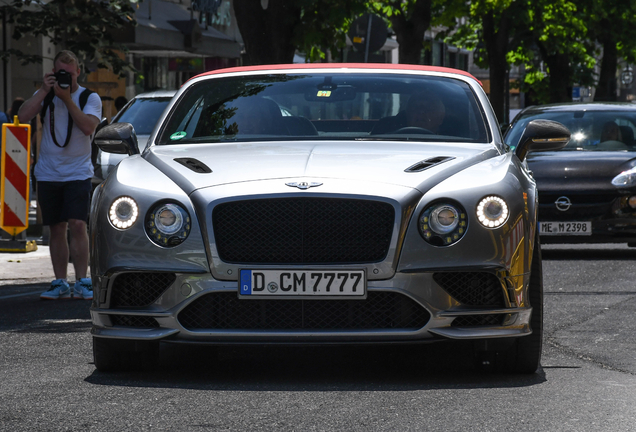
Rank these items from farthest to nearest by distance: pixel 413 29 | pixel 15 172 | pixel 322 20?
pixel 413 29 → pixel 322 20 → pixel 15 172

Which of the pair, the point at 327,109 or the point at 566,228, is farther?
the point at 566,228

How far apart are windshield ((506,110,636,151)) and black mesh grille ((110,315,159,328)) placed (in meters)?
8.06

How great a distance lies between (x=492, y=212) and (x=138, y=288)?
156 centimetres

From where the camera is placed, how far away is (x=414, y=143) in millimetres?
6250

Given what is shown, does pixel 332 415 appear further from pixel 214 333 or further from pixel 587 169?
pixel 587 169

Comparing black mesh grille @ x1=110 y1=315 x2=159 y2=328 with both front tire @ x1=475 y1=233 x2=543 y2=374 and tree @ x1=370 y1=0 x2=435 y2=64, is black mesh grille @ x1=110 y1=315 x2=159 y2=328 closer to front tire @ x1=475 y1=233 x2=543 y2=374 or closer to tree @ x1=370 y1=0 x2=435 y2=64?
front tire @ x1=475 y1=233 x2=543 y2=374

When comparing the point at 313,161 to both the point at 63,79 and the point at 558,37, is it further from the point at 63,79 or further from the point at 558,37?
the point at 558,37

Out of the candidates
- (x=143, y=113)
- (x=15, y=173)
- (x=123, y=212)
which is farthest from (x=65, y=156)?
(x=143, y=113)

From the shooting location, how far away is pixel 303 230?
534 cm

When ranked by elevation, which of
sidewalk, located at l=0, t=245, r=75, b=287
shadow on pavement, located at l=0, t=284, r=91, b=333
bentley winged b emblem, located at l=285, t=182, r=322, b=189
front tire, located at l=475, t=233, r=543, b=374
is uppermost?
bentley winged b emblem, located at l=285, t=182, r=322, b=189

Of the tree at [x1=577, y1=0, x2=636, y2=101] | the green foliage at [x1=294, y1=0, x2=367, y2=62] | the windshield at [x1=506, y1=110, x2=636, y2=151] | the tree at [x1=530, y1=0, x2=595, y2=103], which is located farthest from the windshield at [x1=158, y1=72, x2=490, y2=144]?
the tree at [x1=577, y1=0, x2=636, y2=101]

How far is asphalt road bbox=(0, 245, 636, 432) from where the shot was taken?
470 cm

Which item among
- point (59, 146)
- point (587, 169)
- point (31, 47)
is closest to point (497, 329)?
point (59, 146)

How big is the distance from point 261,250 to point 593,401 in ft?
4.96
